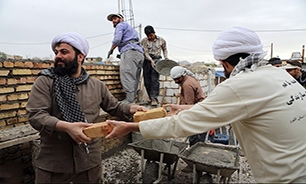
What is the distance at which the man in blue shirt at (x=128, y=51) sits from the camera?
507cm

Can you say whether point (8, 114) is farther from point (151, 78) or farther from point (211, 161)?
point (151, 78)

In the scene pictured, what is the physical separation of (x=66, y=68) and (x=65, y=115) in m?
0.46

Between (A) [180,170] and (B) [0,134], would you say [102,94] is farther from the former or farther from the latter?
(A) [180,170]

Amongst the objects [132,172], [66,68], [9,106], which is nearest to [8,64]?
[9,106]

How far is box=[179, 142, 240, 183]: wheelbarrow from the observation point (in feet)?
10.7

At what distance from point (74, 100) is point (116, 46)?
3.46 metres

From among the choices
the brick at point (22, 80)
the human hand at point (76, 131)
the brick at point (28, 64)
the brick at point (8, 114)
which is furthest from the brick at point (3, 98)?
the human hand at point (76, 131)

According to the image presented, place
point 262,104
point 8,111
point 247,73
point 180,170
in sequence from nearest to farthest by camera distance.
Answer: point 262,104
point 247,73
point 8,111
point 180,170

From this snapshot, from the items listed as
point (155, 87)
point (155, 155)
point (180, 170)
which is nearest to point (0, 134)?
point (155, 155)

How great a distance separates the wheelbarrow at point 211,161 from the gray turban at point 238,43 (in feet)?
6.61

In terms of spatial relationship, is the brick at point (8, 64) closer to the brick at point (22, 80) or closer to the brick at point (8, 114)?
the brick at point (22, 80)

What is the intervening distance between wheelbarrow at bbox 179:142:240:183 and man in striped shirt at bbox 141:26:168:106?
7.31 ft

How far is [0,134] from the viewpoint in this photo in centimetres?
283

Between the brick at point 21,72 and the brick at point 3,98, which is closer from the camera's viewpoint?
the brick at point 3,98
